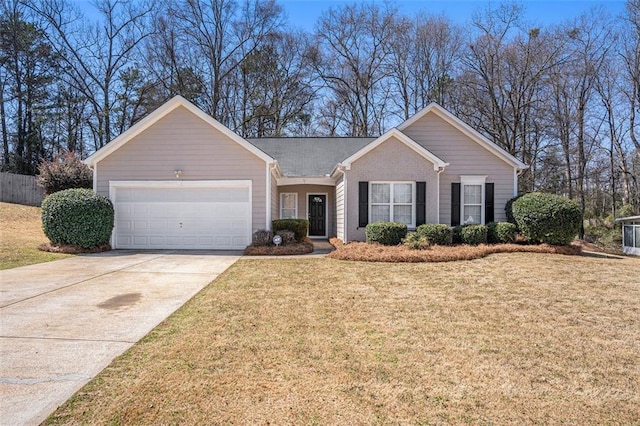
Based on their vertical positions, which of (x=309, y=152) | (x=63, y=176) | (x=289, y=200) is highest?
(x=309, y=152)

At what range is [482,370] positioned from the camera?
3.47 meters

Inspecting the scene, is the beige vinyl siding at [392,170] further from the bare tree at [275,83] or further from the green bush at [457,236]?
the bare tree at [275,83]

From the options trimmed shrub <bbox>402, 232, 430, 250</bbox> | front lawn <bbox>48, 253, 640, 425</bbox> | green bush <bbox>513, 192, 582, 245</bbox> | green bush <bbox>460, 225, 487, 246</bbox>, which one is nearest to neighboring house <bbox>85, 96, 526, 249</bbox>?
green bush <bbox>460, 225, 487, 246</bbox>

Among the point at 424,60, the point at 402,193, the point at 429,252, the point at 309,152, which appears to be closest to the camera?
the point at 429,252

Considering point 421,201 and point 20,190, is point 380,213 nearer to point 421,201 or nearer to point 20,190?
point 421,201

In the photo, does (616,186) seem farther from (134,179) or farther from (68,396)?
(68,396)

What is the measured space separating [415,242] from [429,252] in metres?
0.75

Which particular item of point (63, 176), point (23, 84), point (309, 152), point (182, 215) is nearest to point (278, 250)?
point (182, 215)

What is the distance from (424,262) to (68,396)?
8.55 meters

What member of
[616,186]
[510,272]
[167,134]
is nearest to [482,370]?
[510,272]

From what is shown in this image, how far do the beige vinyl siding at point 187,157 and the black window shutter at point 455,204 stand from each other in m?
7.14

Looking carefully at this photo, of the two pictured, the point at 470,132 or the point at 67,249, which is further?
the point at 470,132

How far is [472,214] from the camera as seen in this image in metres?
14.1

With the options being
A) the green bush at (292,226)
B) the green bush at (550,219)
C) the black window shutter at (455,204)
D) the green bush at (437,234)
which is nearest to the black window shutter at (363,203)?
the green bush at (437,234)
